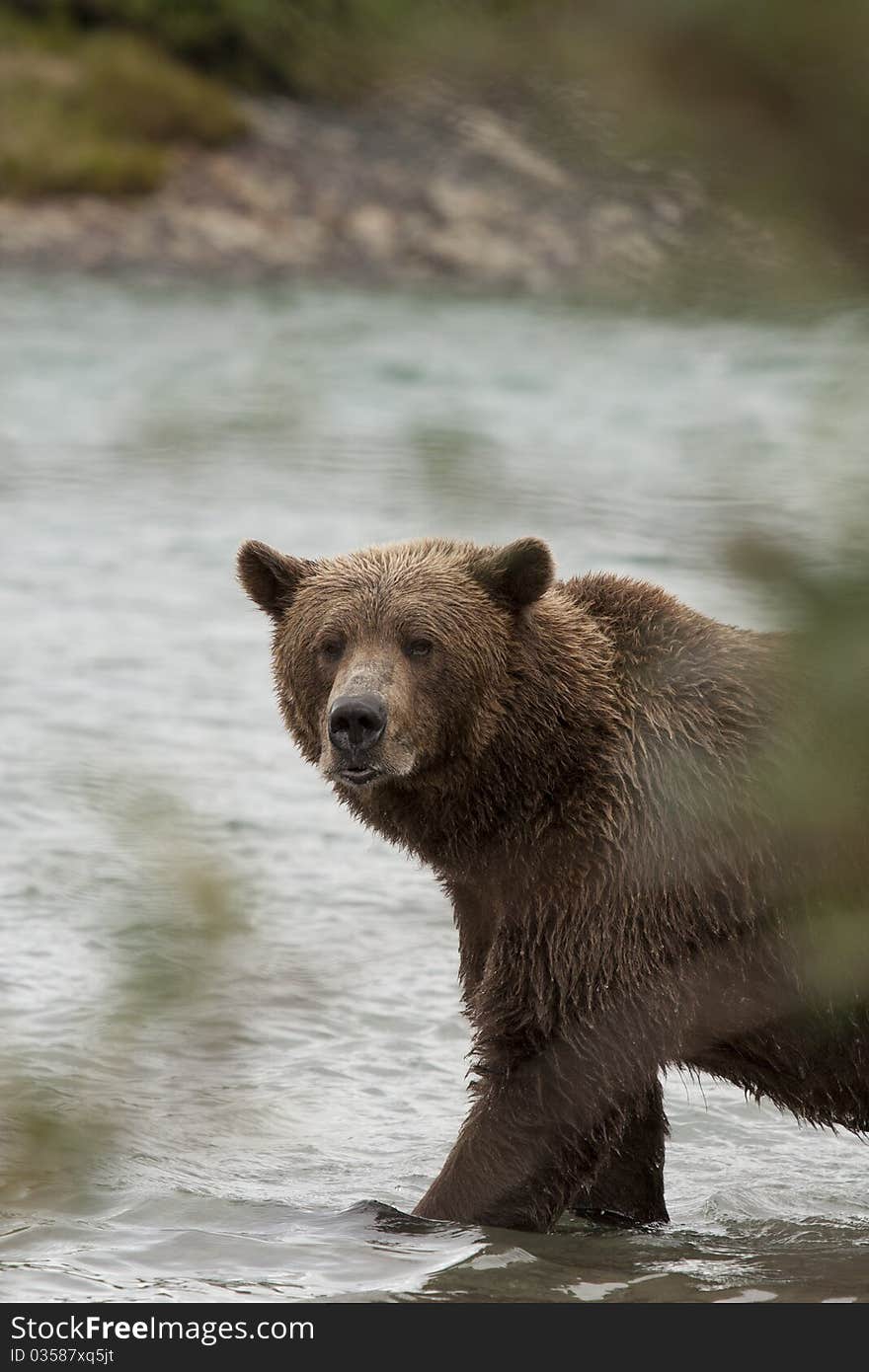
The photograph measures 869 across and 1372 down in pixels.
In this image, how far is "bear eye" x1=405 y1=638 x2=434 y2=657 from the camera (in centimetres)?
513

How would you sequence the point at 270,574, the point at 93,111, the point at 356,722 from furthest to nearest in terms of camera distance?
the point at 270,574 → the point at 356,722 → the point at 93,111

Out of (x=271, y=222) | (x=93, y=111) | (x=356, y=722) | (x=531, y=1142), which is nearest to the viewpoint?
(x=93, y=111)

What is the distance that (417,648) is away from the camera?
16.9 feet

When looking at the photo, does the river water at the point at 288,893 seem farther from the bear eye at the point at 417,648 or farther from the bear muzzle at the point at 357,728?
the bear muzzle at the point at 357,728

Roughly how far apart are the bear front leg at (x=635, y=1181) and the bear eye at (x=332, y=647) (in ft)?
5.51

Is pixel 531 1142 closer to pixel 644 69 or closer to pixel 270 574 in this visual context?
pixel 270 574

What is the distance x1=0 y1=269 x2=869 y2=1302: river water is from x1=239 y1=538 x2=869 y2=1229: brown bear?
0.37 meters

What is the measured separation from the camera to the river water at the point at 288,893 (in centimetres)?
185

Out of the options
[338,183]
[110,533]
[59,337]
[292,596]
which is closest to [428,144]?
[292,596]

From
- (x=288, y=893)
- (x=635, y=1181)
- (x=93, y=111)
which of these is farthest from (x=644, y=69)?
(x=288, y=893)

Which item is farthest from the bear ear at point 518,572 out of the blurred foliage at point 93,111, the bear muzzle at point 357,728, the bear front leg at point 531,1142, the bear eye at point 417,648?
the blurred foliage at point 93,111

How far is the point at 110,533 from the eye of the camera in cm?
1795

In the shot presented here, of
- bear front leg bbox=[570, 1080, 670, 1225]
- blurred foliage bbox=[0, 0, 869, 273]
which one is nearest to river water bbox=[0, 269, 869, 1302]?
bear front leg bbox=[570, 1080, 670, 1225]

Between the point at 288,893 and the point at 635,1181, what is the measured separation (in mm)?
3678
